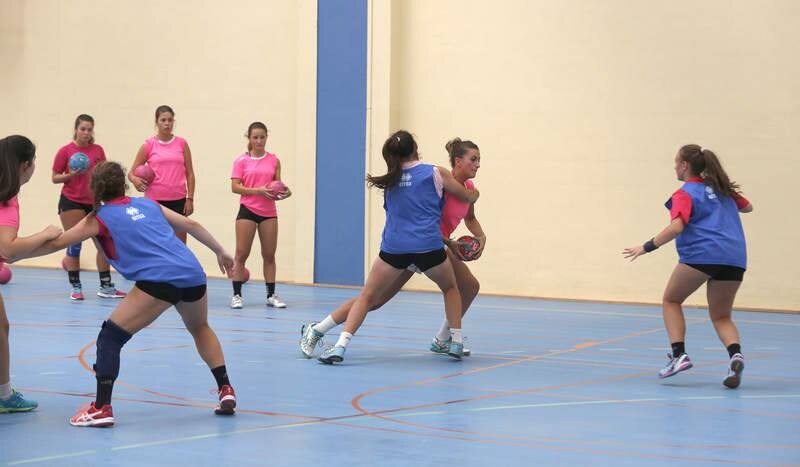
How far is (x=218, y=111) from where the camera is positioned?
51.6ft

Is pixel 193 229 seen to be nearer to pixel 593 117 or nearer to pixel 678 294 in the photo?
pixel 678 294

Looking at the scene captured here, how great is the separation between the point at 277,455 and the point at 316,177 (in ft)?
32.5

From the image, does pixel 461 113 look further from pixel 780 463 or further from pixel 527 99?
pixel 780 463

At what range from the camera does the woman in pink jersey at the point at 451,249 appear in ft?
27.8

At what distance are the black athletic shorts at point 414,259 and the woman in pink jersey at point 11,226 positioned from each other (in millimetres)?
2855

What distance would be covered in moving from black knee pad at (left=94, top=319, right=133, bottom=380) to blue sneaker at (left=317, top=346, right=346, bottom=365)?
2389mm

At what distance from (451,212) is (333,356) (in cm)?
143

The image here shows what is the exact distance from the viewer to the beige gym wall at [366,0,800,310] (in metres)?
12.6

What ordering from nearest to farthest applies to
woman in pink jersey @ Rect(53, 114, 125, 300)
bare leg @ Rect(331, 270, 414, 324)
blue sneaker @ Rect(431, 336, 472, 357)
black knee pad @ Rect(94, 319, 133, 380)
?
black knee pad @ Rect(94, 319, 133, 380)
bare leg @ Rect(331, 270, 414, 324)
blue sneaker @ Rect(431, 336, 472, 357)
woman in pink jersey @ Rect(53, 114, 125, 300)

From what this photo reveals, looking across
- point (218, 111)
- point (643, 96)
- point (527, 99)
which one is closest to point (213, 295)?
point (218, 111)

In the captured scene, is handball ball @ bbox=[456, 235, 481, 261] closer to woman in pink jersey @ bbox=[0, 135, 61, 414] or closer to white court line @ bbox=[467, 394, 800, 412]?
white court line @ bbox=[467, 394, 800, 412]

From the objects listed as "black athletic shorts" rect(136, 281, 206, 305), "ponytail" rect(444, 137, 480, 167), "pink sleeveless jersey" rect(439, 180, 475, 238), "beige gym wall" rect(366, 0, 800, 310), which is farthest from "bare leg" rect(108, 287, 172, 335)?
"beige gym wall" rect(366, 0, 800, 310)

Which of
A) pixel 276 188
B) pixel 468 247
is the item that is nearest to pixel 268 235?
pixel 276 188

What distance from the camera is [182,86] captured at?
16.0m
